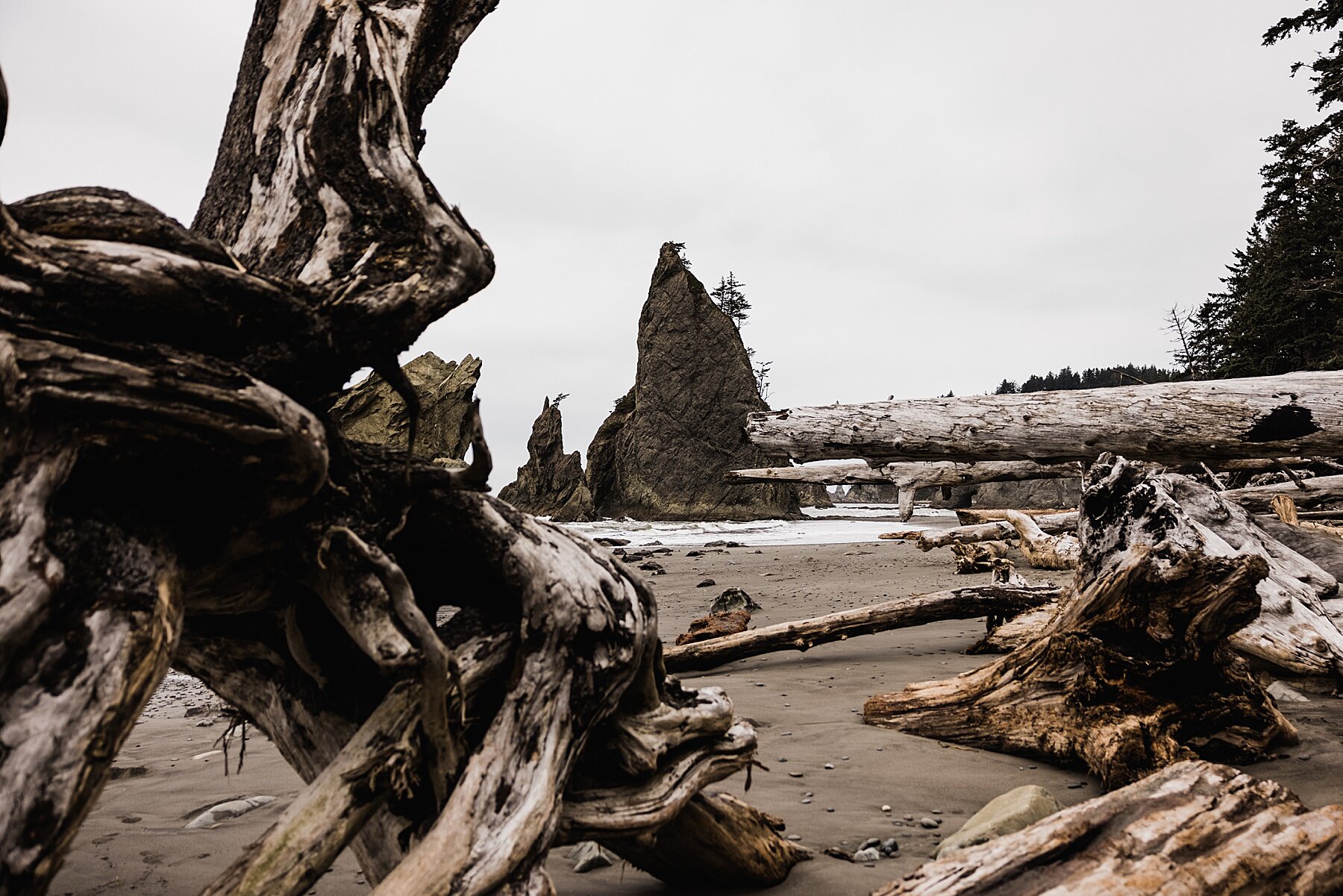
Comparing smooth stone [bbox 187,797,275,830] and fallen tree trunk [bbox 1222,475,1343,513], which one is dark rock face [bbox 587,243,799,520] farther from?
smooth stone [bbox 187,797,275,830]

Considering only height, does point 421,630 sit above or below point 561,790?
above

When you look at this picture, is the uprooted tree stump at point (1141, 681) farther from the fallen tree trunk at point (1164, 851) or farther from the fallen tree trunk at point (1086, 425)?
the fallen tree trunk at point (1086, 425)

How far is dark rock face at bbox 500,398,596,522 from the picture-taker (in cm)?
4034

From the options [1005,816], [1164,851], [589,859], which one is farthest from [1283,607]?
[589,859]

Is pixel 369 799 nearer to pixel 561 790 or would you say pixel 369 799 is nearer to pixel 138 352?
pixel 561 790

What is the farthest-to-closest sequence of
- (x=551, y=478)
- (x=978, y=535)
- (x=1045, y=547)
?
(x=551, y=478), (x=978, y=535), (x=1045, y=547)

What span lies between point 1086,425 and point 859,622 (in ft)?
7.01

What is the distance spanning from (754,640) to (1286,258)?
26.6m

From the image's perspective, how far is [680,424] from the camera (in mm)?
48531

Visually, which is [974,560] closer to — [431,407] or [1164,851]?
[1164,851]

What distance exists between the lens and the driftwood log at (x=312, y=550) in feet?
4.13

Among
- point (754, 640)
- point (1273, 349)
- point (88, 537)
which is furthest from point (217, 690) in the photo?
point (1273, 349)

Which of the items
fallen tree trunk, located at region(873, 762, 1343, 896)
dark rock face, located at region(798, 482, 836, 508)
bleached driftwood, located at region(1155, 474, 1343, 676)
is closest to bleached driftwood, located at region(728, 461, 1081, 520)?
bleached driftwood, located at region(1155, 474, 1343, 676)

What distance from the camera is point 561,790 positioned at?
5.64ft
